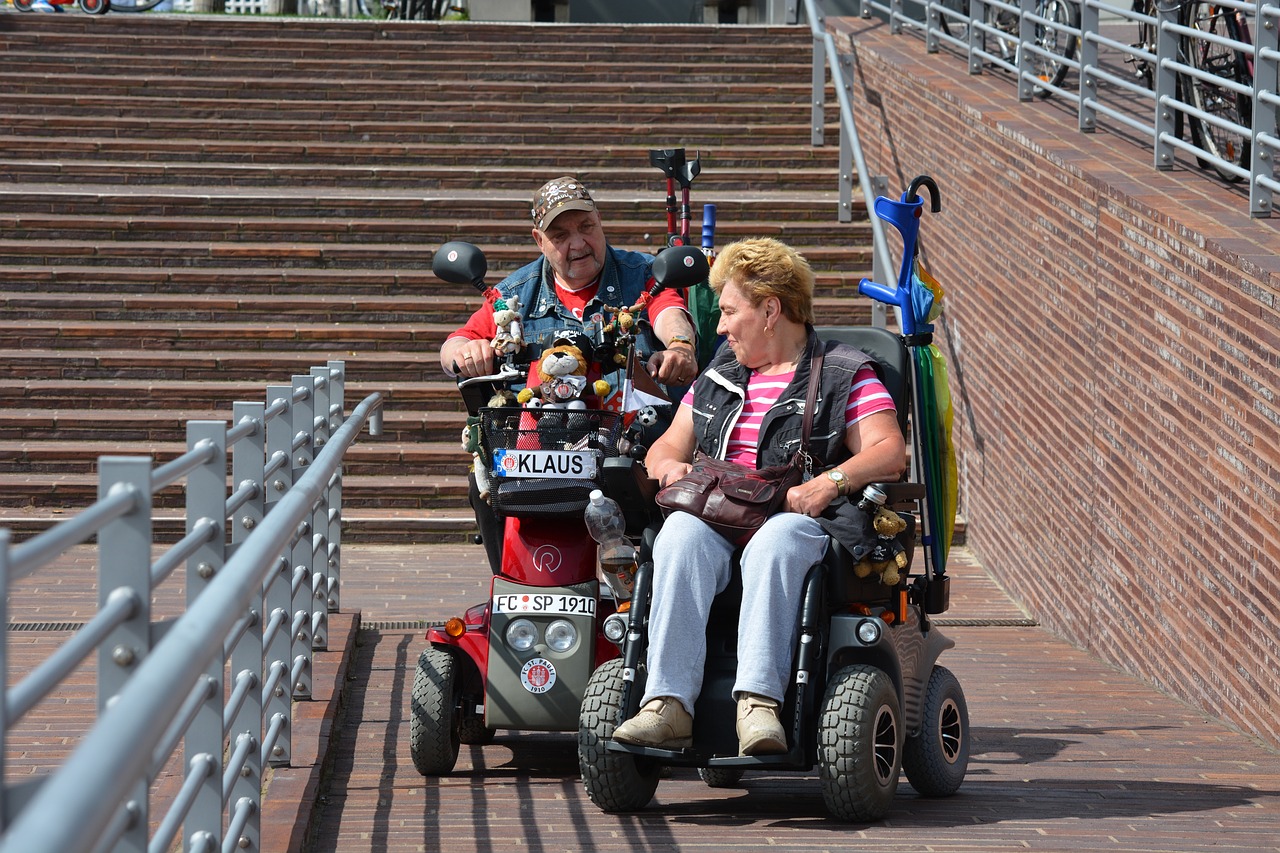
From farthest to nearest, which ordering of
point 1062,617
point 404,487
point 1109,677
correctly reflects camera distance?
point 404,487, point 1062,617, point 1109,677

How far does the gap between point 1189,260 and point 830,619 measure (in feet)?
7.84

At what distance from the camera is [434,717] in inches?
203

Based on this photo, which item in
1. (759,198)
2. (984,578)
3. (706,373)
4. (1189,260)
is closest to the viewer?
(706,373)

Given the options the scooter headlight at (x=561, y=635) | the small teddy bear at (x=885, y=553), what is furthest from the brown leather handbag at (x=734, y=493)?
the scooter headlight at (x=561, y=635)

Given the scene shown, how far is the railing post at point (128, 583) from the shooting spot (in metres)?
2.60

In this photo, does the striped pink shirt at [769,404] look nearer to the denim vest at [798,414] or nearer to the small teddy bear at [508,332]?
the denim vest at [798,414]

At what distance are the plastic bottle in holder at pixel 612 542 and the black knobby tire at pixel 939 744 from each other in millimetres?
868

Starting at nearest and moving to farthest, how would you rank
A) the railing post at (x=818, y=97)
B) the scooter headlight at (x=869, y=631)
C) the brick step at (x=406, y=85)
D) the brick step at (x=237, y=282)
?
the scooter headlight at (x=869, y=631) < the brick step at (x=237, y=282) < the railing post at (x=818, y=97) < the brick step at (x=406, y=85)

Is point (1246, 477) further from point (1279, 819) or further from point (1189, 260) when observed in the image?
point (1279, 819)

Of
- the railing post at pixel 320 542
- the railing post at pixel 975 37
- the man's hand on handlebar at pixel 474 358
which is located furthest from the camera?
the railing post at pixel 975 37

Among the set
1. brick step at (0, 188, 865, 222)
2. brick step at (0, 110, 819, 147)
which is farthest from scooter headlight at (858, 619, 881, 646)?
brick step at (0, 110, 819, 147)

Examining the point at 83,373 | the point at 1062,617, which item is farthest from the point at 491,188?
the point at 1062,617

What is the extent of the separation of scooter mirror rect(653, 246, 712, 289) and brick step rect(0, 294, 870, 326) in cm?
631

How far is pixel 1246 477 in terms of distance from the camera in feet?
19.0
